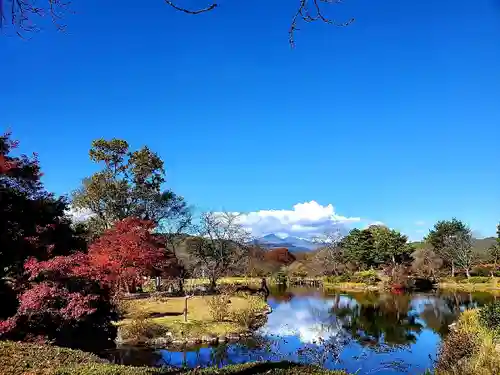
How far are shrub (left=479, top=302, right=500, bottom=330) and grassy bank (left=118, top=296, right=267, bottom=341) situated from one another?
715 centimetres

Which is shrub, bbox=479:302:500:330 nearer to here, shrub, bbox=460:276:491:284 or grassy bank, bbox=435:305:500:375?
grassy bank, bbox=435:305:500:375

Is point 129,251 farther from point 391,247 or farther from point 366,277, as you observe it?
point 391,247

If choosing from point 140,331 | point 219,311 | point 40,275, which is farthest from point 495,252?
point 40,275

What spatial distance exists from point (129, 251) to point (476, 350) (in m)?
11.7

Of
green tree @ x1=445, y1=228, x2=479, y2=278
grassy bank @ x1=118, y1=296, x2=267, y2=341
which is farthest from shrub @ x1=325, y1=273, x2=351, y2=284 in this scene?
grassy bank @ x1=118, y1=296, x2=267, y2=341

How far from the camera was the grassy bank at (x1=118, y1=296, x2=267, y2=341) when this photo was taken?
12672 millimetres

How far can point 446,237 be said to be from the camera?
1473 inches

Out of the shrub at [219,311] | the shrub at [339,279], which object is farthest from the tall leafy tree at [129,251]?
the shrub at [339,279]

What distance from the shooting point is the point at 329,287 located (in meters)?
34.9

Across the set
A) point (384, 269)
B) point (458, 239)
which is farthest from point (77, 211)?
point (458, 239)

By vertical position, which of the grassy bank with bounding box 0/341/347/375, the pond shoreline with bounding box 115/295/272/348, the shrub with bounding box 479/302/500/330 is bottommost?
the pond shoreline with bounding box 115/295/272/348

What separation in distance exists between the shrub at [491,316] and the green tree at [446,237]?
91.5 feet

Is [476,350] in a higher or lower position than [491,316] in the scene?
lower

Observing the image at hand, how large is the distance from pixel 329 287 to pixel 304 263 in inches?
354
